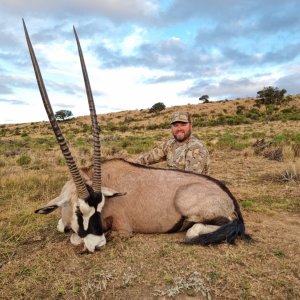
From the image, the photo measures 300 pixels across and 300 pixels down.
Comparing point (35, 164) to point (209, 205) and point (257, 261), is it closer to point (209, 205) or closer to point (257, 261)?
point (209, 205)

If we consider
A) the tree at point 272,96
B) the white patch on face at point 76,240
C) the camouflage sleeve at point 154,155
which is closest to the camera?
the white patch on face at point 76,240

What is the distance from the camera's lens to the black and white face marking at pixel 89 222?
4.21m

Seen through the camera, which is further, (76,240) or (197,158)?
(197,158)

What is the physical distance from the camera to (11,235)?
209 inches

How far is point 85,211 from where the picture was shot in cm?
422

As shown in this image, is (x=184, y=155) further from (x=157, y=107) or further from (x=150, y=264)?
(x=157, y=107)

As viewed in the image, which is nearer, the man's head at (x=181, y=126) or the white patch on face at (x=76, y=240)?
the white patch on face at (x=76, y=240)

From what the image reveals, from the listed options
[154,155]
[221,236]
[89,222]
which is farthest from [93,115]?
[154,155]

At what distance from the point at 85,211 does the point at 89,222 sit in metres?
0.13

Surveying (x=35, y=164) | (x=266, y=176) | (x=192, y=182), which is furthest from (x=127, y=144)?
(x=192, y=182)

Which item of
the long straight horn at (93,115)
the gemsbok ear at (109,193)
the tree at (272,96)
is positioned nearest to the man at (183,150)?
the gemsbok ear at (109,193)

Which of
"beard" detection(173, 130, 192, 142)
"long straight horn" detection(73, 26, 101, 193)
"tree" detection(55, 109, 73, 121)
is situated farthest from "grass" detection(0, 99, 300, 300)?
"tree" detection(55, 109, 73, 121)

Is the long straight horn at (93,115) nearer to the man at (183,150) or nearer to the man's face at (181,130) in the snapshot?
the man at (183,150)

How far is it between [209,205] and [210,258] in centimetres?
82
